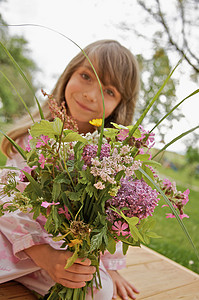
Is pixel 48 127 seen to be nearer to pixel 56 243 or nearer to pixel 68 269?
pixel 68 269

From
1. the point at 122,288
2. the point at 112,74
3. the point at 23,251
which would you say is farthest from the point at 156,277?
the point at 112,74

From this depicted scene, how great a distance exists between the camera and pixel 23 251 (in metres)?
0.86

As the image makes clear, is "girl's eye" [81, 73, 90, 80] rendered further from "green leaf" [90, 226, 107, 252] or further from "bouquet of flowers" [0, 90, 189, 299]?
"green leaf" [90, 226, 107, 252]

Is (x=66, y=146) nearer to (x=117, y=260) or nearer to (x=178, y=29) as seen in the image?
(x=117, y=260)

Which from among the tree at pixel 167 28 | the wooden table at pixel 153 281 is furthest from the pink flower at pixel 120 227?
the tree at pixel 167 28

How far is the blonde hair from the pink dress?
0.43m

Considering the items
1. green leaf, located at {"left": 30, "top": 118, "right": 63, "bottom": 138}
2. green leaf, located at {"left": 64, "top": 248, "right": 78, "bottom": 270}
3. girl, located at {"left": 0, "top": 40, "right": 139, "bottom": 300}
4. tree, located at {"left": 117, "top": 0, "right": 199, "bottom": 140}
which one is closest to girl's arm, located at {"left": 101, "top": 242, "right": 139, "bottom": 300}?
girl, located at {"left": 0, "top": 40, "right": 139, "bottom": 300}

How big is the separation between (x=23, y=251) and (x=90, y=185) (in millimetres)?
443

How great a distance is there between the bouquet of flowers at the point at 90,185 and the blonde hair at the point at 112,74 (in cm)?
71

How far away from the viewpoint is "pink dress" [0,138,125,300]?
833 millimetres

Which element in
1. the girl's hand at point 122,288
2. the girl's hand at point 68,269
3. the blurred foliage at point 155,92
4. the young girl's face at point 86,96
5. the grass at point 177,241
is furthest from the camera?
the grass at point 177,241

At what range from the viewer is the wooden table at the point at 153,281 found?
1005 millimetres

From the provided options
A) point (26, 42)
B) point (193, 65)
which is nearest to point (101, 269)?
point (193, 65)

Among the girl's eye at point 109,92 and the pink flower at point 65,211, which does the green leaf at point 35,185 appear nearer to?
the pink flower at point 65,211
